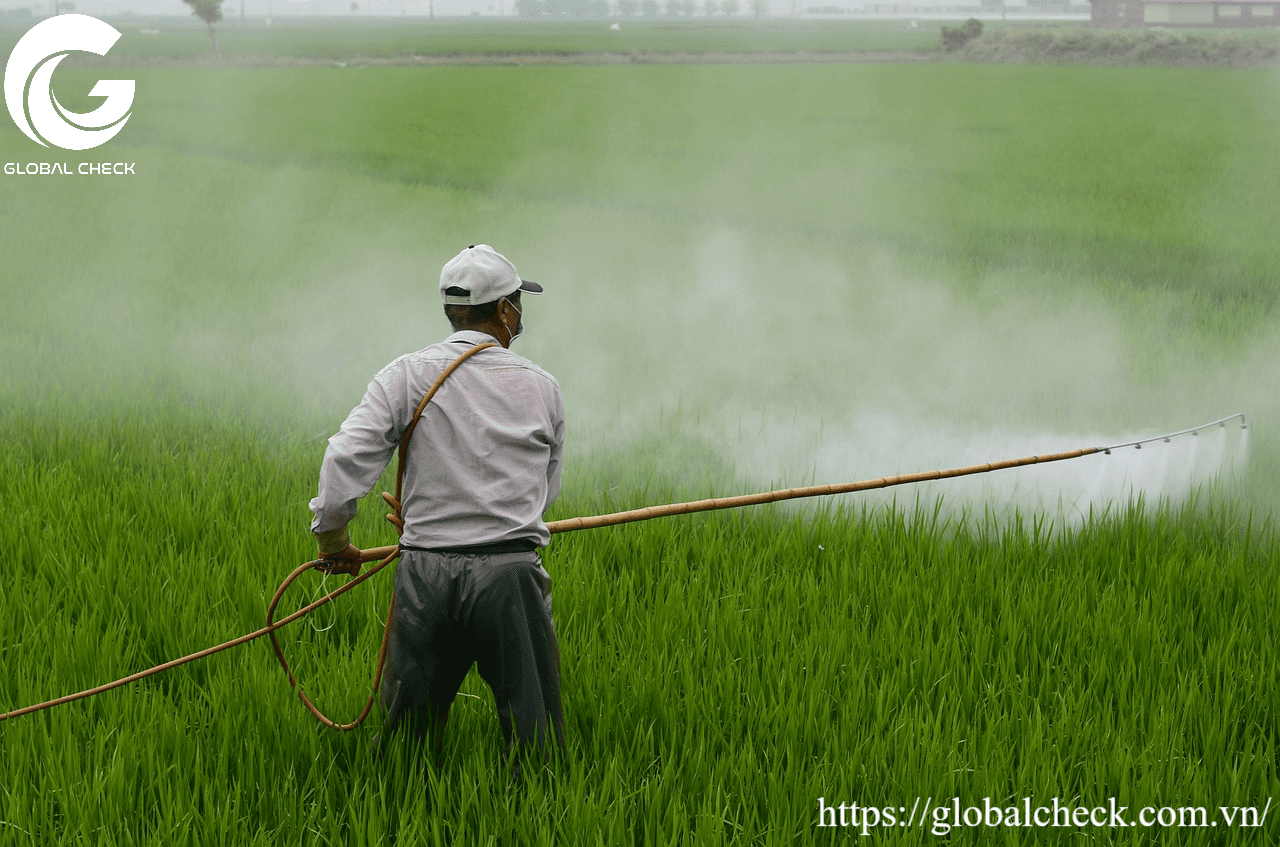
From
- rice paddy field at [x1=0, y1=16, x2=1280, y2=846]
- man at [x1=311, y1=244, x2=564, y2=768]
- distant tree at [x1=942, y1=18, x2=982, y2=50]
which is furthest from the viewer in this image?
distant tree at [x1=942, y1=18, x2=982, y2=50]

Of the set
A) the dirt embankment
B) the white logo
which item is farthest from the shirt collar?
the dirt embankment

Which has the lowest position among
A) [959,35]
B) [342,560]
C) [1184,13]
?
[342,560]

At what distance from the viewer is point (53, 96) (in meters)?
21.3

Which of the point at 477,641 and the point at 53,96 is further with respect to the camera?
the point at 53,96

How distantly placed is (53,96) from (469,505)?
75.5 feet

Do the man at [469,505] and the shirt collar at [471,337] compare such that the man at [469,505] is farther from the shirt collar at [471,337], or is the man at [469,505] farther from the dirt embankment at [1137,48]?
the dirt embankment at [1137,48]

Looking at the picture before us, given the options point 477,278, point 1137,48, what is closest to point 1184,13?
point 1137,48

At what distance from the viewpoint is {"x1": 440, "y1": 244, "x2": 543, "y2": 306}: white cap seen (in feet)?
7.34

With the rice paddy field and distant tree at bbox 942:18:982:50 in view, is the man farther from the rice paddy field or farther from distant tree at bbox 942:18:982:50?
distant tree at bbox 942:18:982:50

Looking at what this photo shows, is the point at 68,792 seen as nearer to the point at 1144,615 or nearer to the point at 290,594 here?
the point at 290,594

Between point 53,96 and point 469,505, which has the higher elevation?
point 53,96

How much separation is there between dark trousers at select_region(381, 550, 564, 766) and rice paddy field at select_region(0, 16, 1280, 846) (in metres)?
0.13

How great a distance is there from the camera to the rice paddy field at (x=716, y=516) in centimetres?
230

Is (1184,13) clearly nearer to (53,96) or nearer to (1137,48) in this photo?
(1137,48)
